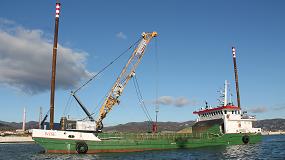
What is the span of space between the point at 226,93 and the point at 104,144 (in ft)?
91.8

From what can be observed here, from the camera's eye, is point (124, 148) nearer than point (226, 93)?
Yes

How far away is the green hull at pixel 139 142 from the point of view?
37.2m

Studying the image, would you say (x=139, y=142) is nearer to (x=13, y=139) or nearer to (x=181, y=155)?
(x=181, y=155)

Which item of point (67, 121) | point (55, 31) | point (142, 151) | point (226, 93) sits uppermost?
point (55, 31)

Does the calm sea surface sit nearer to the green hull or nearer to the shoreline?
the green hull

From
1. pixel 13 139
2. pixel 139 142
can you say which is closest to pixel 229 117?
pixel 139 142

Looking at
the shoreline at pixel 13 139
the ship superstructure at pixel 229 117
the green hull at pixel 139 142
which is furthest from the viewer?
the shoreline at pixel 13 139

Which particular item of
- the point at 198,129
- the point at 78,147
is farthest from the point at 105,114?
the point at 198,129

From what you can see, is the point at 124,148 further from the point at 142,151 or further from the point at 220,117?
the point at 220,117

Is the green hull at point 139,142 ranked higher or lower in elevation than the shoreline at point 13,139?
higher

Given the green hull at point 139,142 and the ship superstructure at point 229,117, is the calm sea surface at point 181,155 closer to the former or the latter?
the green hull at point 139,142

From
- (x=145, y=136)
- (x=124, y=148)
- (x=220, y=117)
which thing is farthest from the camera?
(x=220, y=117)

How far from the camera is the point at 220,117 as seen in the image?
53.3 meters

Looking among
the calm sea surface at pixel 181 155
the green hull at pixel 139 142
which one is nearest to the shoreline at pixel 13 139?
the calm sea surface at pixel 181 155
